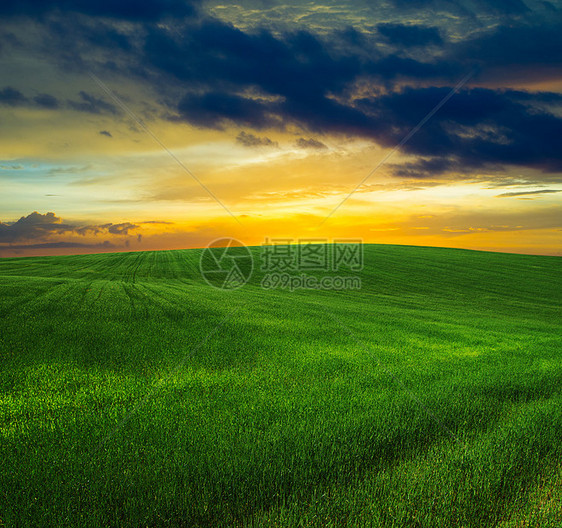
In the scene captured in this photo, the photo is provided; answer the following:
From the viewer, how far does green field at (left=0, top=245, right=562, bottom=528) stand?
169 inches

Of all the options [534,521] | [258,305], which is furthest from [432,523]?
[258,305]

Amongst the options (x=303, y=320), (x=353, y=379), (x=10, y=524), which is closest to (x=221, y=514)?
(x=10, y=524)

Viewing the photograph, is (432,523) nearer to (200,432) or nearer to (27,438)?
(200,432)

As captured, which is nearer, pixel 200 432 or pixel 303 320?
pixel 200 432

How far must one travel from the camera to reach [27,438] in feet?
18.4

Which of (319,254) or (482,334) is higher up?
A: (319,254)

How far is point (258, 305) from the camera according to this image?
21.2 metres

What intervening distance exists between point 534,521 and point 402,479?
1563 mm

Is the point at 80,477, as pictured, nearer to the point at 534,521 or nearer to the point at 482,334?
the point at 534,521

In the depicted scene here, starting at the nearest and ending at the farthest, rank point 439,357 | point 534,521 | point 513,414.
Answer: point 534,521 < point 513,414 < point 439,357

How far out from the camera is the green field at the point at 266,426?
4.28 m

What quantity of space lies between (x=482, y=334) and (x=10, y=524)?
1761cm

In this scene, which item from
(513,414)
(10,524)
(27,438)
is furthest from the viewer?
(513,414)

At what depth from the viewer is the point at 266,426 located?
6.13 meters
